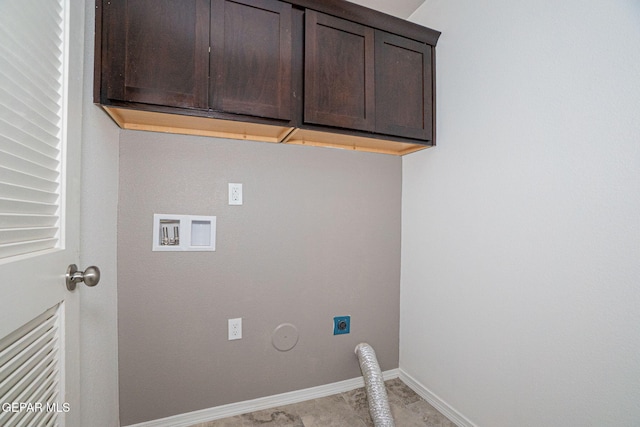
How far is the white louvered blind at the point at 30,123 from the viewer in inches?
23.8

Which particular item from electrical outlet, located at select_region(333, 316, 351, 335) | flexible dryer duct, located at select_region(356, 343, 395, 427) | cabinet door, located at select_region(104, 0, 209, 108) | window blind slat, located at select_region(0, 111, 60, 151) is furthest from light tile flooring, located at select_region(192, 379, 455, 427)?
cabinet door, located at select_region(104, 0, 209, 108)

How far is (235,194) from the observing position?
1.62m

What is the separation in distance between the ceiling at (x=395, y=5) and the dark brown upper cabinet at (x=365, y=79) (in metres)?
0.34

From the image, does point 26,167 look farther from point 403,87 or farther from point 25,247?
point 403,87

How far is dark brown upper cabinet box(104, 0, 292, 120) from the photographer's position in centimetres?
117

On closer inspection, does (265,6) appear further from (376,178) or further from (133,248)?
(133,248)

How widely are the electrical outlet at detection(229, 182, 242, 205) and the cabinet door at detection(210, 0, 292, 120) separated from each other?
0.45 meters

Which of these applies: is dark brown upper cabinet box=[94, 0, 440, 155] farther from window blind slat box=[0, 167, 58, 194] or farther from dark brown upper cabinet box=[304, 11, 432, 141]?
window blind slat box=[0, 167, 58, 194]

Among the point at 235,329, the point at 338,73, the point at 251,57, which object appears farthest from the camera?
the point at 235,329

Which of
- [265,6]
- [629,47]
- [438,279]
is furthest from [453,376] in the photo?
[265,6]

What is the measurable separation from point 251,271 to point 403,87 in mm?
1405

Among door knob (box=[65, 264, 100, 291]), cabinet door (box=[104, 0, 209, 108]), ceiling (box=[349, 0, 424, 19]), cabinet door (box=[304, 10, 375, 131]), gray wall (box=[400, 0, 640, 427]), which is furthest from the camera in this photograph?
ceiling (box=[349, 0, 424, 19])

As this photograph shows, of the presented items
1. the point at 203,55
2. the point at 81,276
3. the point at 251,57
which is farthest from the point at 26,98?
the point at 251,57

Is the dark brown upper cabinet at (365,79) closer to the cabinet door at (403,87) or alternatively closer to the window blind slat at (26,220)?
the cabinet door at (403,87)
